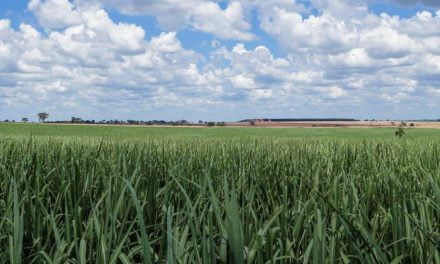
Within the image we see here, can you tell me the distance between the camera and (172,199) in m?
2.99

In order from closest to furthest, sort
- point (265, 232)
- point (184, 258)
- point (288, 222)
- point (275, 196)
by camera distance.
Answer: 1. point (184, 258)
2. point (265, 232)
3. point (288, 222)
4. point (275, 196)

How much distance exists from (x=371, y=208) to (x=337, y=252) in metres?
1.10

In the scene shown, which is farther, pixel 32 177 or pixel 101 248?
pixel 32 177

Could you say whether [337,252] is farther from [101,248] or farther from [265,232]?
[101,248]

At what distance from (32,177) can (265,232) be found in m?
1.97

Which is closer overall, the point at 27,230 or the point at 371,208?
the point at 27,230

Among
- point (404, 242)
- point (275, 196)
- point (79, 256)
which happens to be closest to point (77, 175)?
point (275, 196)

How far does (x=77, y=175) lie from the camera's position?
3074 millimetres

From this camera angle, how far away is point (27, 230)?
2.37 meters

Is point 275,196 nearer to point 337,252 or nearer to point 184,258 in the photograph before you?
point 337,252

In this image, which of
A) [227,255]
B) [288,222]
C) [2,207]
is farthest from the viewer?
[2,207]

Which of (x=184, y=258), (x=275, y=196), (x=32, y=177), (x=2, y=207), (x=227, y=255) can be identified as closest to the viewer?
(x=184, y=258)

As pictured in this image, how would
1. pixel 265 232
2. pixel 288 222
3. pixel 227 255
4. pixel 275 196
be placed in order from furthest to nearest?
pixel 275 196 < pixel 288 222 < pixel 265 232 < pixel 227 255

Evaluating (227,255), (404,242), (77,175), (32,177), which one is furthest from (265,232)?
(32,177)
